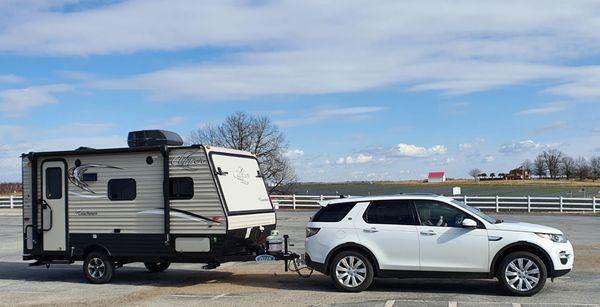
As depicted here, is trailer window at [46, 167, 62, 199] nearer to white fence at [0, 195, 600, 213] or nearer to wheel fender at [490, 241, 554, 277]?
wheel fender at [490, 241, 554, 277]

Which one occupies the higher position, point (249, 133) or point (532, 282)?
point (249, 133)

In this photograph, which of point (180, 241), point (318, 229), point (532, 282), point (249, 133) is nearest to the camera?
point (532, 282)

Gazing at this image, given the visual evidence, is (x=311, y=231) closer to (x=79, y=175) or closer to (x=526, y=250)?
(x=526, y=250)

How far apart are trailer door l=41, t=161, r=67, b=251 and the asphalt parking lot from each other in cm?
84

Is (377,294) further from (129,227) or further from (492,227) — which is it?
(129,227)

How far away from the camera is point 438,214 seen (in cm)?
1040

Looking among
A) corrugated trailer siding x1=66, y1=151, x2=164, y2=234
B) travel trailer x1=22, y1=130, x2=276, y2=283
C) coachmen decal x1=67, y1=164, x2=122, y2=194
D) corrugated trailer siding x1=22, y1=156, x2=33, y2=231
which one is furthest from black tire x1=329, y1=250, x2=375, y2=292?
corrugated trailer siding x1=22, y1=156, x2=33, y2=231

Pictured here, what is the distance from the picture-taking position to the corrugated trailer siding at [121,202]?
11.8 meters

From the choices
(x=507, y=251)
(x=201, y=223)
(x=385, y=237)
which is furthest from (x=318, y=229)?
(x=507, y=251)

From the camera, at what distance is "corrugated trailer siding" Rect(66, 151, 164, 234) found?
11.8 metres

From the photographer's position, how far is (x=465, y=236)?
10094 millimetres

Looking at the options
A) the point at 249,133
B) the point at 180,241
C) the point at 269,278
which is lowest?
the point at 269,278

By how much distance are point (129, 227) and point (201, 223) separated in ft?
5.10

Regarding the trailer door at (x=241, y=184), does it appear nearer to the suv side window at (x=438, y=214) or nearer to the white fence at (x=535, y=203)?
the suv side window at (x=438, y=214)
